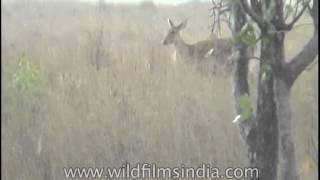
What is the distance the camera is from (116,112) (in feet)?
15.3

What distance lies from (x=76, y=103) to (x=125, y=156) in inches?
26.0

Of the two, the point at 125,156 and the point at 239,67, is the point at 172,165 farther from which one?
the point at 239,67

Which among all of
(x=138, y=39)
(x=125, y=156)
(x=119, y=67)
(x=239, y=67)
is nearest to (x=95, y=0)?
(x=138, y=39)

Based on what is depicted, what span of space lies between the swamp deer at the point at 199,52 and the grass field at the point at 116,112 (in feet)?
0.64

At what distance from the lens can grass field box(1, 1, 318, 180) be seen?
425 centimetres

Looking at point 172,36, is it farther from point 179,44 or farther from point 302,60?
point 302,60

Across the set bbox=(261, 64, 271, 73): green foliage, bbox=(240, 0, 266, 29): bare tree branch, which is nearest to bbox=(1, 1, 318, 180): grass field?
bbox=(261, 64, 271, 73): green foliage

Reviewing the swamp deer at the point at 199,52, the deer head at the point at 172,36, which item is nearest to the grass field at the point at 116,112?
the swamp deer at the point at 199,52

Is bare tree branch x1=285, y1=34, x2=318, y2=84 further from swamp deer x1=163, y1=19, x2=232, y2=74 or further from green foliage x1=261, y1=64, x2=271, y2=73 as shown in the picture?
swamp deer x1=163, y1=19, x2=232, y2=74

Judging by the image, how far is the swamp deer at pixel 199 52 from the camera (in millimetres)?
5637

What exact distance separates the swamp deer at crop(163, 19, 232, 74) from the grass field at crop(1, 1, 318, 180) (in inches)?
7.6

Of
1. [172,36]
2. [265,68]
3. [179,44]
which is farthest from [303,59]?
[172,36]

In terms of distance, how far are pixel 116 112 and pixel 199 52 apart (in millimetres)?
1875

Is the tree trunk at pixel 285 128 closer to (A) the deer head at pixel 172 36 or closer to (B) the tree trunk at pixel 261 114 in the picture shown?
(B) the tree trunk at pixel 261 114
